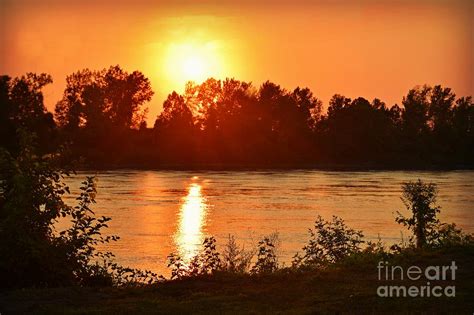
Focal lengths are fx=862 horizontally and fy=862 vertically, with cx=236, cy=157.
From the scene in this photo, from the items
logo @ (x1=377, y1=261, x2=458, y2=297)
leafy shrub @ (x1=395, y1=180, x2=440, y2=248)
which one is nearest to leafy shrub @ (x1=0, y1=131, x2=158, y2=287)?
logo @ (x1=377, y1=261, x2=458, y2=297)

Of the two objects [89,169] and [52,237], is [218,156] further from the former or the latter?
[52,237]

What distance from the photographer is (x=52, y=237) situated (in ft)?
56.6

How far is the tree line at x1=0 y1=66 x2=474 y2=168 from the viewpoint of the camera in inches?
4813

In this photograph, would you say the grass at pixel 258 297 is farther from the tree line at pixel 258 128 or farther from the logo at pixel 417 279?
the tree line at pixel 258 128

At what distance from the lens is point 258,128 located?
13212 cm

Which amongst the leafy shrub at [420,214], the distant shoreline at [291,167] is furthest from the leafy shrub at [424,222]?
the distant shoreline at [291,167]

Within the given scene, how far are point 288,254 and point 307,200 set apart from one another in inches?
1034

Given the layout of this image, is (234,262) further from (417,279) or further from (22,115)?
(22,115)

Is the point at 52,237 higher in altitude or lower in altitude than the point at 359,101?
lower

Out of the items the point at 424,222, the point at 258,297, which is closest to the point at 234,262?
the point at 424,222

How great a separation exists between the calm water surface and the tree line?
165ft

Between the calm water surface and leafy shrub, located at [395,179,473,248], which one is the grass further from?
the calm water surface

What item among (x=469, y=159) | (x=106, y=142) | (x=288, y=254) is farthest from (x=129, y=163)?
(x=288, y=254)

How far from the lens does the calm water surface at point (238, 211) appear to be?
30.6 meters
